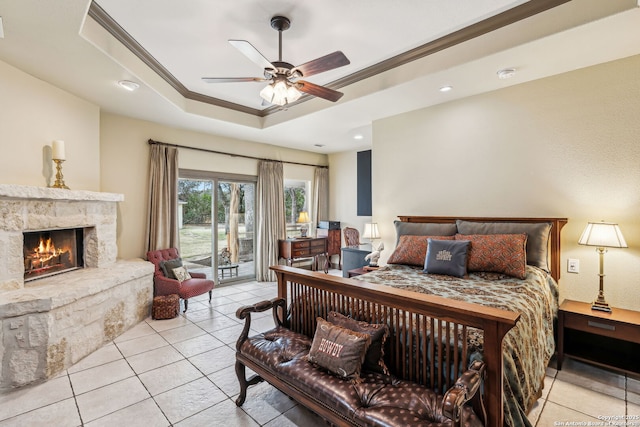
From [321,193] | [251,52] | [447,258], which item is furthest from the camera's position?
[321,193]

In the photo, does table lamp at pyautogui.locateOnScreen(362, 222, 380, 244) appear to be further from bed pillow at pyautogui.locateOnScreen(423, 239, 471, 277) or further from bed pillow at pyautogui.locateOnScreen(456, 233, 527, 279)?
bed pillow at pyautogui.locateOnScreen(456, 233, 527, 279)

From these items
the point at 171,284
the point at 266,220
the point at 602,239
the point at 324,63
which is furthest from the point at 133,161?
the point at 602,239

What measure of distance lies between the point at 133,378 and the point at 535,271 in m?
3.74

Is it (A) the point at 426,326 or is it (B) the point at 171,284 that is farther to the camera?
(B) the point at 171,284

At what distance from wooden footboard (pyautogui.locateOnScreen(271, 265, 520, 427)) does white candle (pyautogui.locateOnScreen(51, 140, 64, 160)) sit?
296 cm

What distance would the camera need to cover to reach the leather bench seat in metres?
1.41

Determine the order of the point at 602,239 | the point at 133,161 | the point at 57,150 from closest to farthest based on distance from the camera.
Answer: the point at 602,239 < the point at 57,150 < the point at 133,161

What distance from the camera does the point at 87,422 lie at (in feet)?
6.73

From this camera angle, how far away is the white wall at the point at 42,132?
285cm

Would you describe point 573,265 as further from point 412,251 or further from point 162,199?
point 162,199

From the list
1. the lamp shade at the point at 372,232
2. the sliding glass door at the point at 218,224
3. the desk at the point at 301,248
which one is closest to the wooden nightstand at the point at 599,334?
the lamp shade at the point at 372,232

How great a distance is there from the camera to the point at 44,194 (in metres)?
2.92

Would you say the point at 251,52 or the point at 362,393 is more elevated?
the point at 251,52

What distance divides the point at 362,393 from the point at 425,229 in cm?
235
